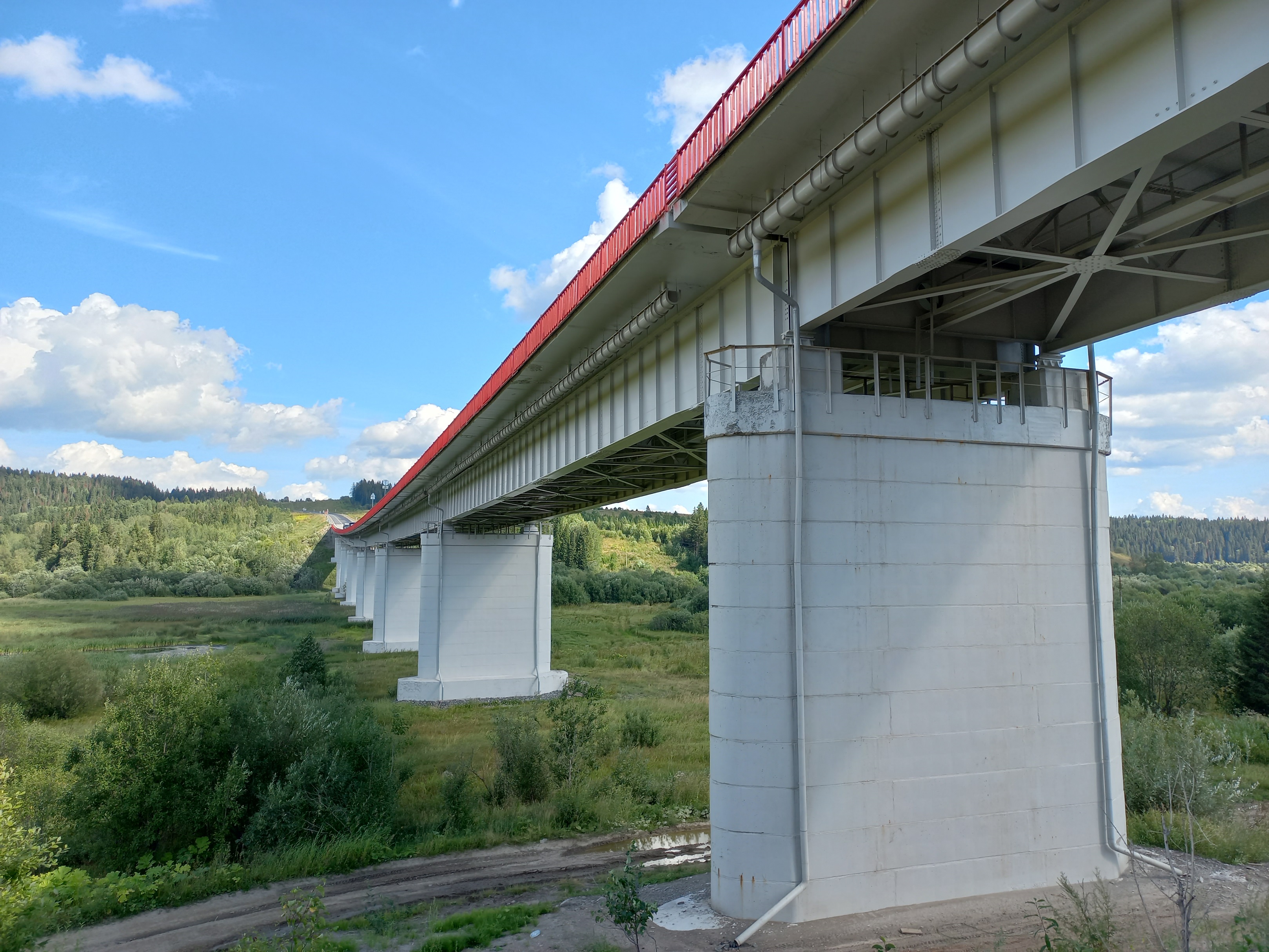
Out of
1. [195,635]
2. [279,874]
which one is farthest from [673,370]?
[195,635]

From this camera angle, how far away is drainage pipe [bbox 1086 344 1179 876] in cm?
1018

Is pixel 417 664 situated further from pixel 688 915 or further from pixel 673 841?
pixel 688 915

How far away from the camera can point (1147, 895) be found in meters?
9.54

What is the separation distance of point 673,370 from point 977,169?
731 centimetres

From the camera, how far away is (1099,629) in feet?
34.9

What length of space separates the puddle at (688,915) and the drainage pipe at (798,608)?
0.58 metres

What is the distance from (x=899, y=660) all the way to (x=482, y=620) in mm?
26644

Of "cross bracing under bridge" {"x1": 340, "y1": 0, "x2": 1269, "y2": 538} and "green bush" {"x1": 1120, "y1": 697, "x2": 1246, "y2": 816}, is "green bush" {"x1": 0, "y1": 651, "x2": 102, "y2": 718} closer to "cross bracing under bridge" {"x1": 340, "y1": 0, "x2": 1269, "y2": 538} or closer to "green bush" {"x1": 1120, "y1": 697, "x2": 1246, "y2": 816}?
"cross bracing under bridge" {"x1": 340, "y1": 0, "x2": 1269, "y2": 538}

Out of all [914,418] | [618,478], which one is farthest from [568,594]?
[914,418]

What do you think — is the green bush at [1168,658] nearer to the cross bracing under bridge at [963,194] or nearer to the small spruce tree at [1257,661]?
the small spruce tree at [1257,661]

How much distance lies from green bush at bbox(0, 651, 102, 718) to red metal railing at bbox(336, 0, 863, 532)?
23.7 metres

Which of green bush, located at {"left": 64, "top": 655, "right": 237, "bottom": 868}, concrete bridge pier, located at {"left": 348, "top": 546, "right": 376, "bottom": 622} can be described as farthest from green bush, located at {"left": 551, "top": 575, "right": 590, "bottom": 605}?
green bush, located at {"left": 64, "top": 655, "right": 237, "bottom": 868}

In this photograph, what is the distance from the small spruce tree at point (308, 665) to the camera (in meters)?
26.8

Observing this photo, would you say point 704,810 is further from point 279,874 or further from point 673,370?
point 673,370
